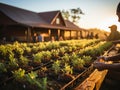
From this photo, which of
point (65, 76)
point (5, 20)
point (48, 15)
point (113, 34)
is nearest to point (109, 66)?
point (65, 76)

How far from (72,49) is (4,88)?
30.3 ft

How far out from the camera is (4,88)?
504cm

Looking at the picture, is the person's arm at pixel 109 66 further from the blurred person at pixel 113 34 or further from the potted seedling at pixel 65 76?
the blurred person at pixel 113 34

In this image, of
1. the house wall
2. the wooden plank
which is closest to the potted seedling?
the wooden plank

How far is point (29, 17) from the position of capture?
27656 millimetres

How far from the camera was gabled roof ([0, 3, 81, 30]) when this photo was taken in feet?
76.6

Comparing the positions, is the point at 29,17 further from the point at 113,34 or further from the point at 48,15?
the point at 113,34

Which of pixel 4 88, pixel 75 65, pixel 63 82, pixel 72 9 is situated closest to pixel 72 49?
pixel 75 65

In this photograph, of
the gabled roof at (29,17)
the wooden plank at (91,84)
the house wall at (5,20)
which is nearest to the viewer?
the wooden plank at (91,84)

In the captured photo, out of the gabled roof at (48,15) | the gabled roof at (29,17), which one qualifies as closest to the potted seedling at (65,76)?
the gabled roof at (29,17)

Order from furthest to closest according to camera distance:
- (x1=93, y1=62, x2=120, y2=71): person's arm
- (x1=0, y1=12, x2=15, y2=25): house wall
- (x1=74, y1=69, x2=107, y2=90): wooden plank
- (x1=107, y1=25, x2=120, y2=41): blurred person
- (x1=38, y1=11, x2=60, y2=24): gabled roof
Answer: (x1=38, y1=11, x2=60, y2=24): gabled roof, (x1=0, y1=12, x2=15, y2=25): house wall, (x1=107, y1=25, x2=120, y2=41): blurred person, (x1=74, y1=69, x2=107, y2=90): wooden plank, (x1=93, y1=62, x2=120, y2=71): person's arm

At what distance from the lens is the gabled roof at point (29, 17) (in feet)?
76.6

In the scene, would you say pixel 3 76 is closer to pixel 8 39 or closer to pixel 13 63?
pixel 13 63

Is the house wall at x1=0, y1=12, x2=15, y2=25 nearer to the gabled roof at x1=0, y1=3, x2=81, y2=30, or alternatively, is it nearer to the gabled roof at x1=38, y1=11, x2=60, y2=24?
the gabled roof at x1=0, y1=3, x2=81, y2=30
